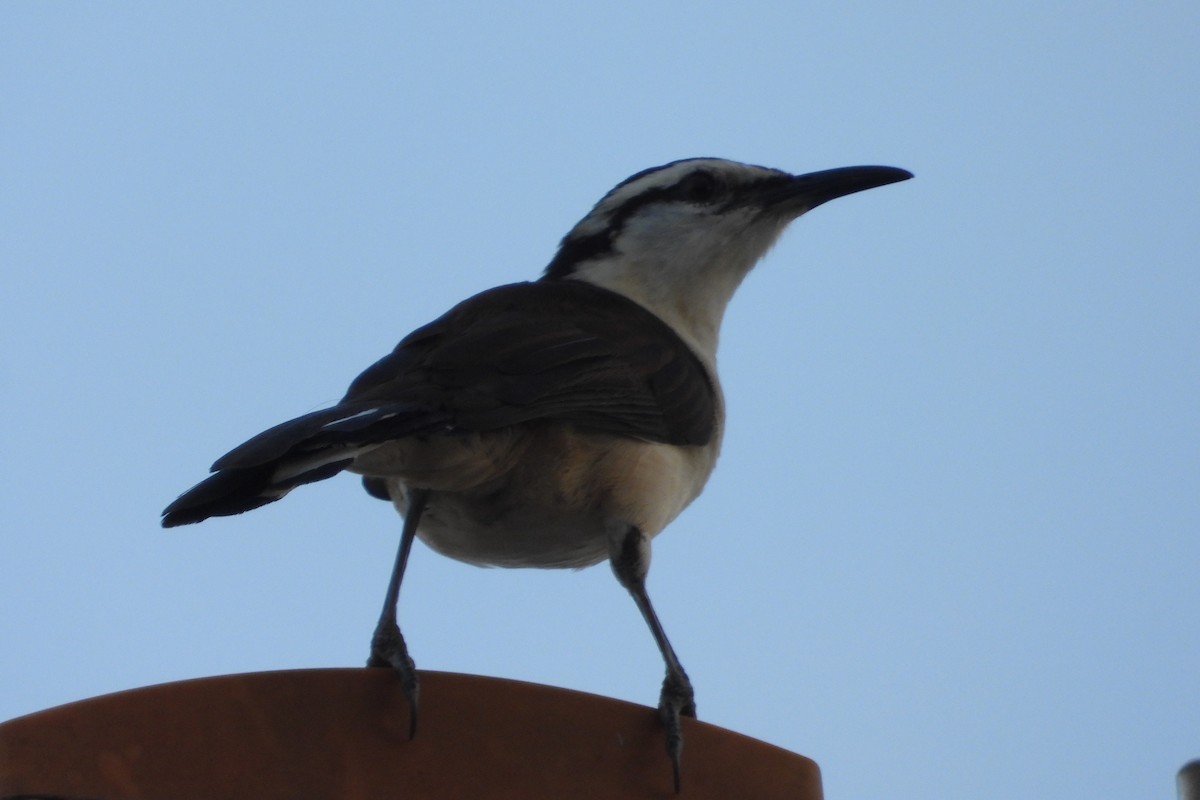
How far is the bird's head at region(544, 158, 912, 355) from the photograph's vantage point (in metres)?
5.94

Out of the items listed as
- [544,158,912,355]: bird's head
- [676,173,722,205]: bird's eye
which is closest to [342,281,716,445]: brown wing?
[544,158,912,355]: bird's head

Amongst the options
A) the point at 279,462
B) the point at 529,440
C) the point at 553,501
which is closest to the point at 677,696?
the point at 553,501

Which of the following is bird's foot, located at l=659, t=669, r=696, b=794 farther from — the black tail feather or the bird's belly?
the black tail feather

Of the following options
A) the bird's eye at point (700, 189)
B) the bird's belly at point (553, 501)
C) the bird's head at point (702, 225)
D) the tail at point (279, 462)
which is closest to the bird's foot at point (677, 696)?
the bird's belly at point (553, 501)

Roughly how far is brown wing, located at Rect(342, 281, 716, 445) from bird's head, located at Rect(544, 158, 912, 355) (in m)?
0.43

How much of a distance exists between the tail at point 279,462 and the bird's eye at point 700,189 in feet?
9.37

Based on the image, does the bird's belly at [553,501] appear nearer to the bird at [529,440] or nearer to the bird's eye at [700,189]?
the bird at [529,440]

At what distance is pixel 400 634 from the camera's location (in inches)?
147

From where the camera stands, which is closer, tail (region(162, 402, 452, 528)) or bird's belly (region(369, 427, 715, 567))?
tail (region(162, 402, 452, 528))

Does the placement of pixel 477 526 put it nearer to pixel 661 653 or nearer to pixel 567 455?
pixel 567 455

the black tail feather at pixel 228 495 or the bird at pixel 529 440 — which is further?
the bird at pixel 529 440

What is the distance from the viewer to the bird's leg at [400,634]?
9.71 ft

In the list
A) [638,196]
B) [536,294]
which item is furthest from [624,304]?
[638,196]

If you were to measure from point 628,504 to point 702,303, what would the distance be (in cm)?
174
